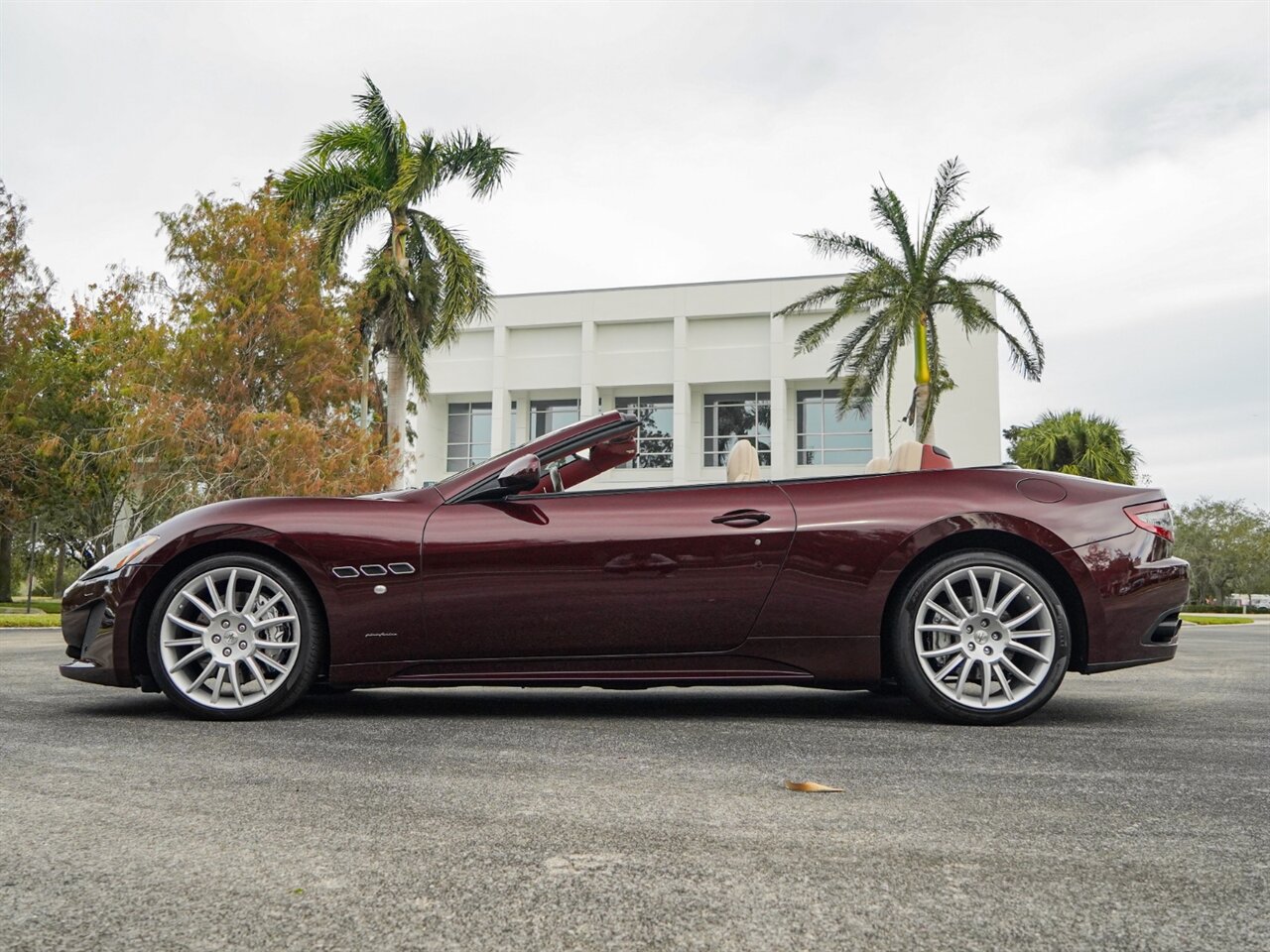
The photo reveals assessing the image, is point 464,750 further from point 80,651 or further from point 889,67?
point 889,67

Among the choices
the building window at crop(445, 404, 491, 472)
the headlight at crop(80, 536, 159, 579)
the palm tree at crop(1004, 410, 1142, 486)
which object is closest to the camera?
the headlight at crop(80, 536, 159, 579)

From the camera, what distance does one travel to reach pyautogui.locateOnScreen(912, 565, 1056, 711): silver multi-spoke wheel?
4074 mm

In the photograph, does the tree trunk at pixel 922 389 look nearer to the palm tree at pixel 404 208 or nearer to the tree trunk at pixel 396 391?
the palm tree at pixel 404 208

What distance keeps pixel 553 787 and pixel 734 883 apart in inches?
39.0

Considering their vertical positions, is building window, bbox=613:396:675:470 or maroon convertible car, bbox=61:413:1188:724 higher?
building window, bbox=613:396:675:470

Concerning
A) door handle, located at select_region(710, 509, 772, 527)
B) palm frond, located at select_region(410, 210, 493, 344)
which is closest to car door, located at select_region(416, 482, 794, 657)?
door handle, located at select_region(710, 509, 772, 527)

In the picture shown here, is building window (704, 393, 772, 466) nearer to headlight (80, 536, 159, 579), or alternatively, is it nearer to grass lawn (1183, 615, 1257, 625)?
grass lawn (1183, 615, 1257, 625)

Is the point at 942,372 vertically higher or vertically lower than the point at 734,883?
higher

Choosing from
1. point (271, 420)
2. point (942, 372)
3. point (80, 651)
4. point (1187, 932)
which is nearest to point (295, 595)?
point (80, 651)

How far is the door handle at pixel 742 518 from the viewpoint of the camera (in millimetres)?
4176

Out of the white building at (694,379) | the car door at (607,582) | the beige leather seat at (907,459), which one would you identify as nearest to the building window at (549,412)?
the white building at (694,379)

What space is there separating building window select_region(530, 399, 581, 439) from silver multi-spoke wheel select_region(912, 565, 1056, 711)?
38814 millimetres

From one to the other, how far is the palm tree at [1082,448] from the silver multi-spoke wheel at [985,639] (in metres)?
35.9

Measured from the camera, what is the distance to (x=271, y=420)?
16.9 m
